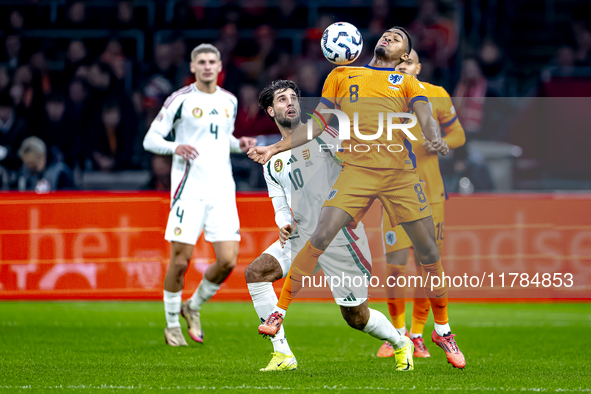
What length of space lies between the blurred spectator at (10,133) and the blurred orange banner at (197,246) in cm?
211

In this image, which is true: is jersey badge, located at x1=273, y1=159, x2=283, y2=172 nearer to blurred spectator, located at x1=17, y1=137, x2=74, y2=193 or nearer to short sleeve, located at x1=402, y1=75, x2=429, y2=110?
short sleeve, located at x1=402, y1=75, x2=429, y2=110

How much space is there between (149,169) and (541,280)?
5795 millimetres

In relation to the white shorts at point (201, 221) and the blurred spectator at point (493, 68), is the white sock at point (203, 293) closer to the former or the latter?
the white shorts at point (201, 221)

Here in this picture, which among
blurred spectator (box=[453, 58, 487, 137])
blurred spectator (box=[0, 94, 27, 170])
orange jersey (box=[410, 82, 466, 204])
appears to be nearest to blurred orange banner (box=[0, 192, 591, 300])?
blurred spectator (box=[0, 94, 27, 170])

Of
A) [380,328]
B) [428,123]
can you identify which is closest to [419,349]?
[380,328]

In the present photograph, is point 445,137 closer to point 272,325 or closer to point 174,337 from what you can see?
point 272,325

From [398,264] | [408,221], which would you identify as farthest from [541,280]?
[408,221]

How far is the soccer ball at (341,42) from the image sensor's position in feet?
17.6

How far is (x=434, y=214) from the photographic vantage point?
6.31m

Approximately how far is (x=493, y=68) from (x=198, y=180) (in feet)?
24.3

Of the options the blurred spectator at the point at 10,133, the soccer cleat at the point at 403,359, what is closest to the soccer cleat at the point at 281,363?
the soccer cleat at the point at 403,359

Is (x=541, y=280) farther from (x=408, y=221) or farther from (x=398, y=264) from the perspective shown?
(x=408, y=221)

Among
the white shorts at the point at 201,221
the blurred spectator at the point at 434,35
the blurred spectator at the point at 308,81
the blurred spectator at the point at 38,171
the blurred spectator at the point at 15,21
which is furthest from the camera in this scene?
the blurred spectator at the point at 15,21

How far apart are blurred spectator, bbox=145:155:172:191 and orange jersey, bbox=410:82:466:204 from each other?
4.94 m
